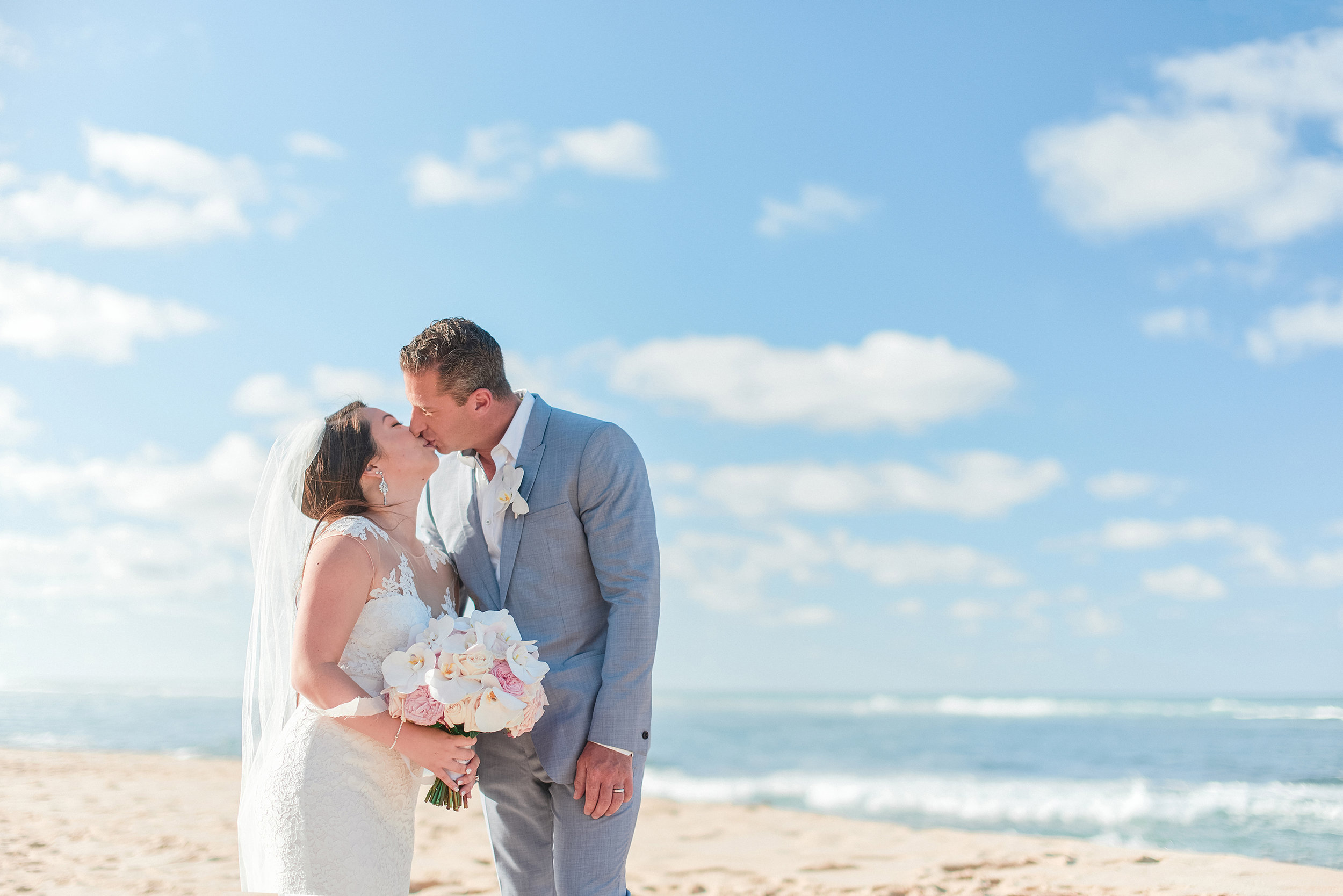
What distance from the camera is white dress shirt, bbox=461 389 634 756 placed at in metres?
3.15

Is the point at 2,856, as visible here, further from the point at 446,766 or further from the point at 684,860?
the point at 446,766

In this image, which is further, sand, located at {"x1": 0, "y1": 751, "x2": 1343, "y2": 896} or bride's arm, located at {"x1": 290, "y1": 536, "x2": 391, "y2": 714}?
sand, located at {"x1": 0, "y1": 751, "x2": 1343, "y2": 896}

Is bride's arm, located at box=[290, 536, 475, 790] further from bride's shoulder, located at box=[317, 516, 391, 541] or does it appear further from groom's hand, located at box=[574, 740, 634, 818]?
groom's hand, located at box=[574, 740, 634, 818]

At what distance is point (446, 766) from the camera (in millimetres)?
2807

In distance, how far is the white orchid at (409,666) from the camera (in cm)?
273

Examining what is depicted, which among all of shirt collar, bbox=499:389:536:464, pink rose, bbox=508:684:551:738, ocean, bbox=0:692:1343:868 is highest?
shirt collar, bbox=499:389:536:464

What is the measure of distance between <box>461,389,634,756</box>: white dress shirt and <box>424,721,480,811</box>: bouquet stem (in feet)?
1.69

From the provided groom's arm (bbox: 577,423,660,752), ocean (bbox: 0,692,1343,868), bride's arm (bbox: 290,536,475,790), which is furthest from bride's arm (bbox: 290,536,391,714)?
ocean (bbox: 0,692,1343,868)

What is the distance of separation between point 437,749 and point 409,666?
26 centimetres

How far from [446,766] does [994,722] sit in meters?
29.4

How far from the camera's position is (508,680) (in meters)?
2.71

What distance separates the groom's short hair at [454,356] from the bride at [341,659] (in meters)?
0.26

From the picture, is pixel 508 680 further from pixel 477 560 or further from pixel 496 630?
pixel 477 560

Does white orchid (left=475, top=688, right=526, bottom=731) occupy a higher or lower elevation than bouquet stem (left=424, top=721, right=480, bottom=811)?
higher
